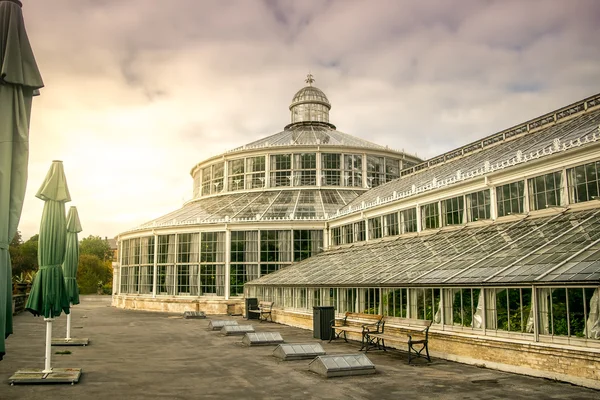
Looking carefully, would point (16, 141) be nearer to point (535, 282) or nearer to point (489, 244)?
point (535, 282)

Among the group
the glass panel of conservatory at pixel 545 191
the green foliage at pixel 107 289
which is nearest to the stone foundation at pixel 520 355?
the glass panel of conservatory at pixel 545 191

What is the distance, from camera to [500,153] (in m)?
31.9

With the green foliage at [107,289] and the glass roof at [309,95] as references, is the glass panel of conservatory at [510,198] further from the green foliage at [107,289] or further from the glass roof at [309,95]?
the green foliage at [107,289]

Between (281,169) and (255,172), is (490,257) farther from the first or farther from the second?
(255,172)

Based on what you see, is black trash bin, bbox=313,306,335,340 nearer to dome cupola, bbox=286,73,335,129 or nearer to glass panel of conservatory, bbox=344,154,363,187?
glass panel of conservatory, bbox=344,154,363,187

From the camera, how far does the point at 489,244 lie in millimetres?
22344

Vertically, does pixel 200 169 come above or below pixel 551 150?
above

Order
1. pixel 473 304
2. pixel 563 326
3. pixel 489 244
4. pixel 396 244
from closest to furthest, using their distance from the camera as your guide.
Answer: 1. pixel 563 326
2. pixel 473 304
3. pixel 489 244
4. pixel 396 244

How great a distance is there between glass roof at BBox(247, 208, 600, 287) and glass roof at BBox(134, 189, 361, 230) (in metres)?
16.8

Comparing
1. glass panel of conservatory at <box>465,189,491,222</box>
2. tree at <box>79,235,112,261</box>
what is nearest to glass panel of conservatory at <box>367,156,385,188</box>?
glass panel of conservatory at <box>465,189,491,222</box>

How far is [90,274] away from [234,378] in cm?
11380

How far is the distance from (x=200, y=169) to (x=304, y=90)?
16.5 m

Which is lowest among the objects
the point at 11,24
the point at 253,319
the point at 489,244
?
the point at 253,319

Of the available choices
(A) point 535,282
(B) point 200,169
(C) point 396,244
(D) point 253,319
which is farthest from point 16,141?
(B) point 200,169
